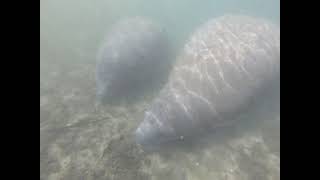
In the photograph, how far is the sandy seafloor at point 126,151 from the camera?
599 centimetres

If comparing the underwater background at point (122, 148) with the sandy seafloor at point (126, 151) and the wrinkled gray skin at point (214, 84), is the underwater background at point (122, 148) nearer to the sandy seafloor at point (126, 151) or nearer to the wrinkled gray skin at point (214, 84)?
the sandy seafloor at point (126, 151)

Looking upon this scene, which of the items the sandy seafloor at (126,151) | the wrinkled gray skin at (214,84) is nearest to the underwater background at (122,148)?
the sandy seafloor at (126,151)

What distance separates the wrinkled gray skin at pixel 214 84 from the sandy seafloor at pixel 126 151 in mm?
475

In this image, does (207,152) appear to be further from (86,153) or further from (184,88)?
(86,153)

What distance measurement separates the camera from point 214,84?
7.36 meters

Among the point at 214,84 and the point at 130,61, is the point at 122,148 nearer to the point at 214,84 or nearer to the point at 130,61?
the point at 214,84

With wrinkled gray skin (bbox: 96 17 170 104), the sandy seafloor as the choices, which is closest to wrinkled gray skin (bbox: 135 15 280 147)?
the sandy seafloor

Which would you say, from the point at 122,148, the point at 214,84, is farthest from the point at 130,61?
the point at 122,148

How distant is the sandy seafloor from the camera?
19.7 ft

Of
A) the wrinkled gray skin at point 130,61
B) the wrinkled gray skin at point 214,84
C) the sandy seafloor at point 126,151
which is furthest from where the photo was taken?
the wrinkled gray skin at point 130,61

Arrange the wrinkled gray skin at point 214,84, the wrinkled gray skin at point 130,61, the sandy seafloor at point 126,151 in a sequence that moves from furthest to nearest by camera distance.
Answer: the wrinkled gray skin at point 130,61, the wrinkled gray skin at point 214,84, the sandy seafloor at point 126,151

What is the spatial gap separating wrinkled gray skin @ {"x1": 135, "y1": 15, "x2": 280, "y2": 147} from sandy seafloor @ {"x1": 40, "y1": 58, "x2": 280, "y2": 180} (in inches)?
18.7

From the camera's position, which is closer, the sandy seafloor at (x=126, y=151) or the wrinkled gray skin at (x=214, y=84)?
the sandy seafloor at (x=126, y=151)
